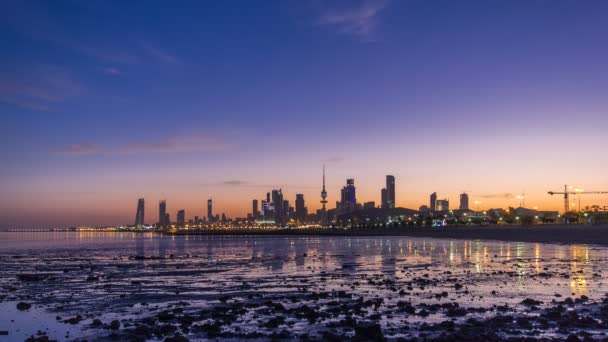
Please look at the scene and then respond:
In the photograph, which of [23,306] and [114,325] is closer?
[114,325]

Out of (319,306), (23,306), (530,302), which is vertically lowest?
(23,306)

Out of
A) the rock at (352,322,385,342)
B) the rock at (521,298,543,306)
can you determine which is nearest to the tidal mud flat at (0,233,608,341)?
the rock at (352,322,385,342)

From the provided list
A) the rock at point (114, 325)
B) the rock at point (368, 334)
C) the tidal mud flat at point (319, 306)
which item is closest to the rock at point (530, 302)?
the tidal mud flat at point (319, 306)

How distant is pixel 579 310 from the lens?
21.0 metres

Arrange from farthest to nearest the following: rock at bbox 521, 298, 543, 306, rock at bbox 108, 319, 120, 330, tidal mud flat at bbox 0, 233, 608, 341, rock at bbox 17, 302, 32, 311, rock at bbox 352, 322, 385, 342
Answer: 1. rock at bbox 17, 302, 32, 311
2. rock at bbox 521, 298, 543, 306
3. rock at bbox 108, 319, 120, 330
4. tidal mud flat at bbox 0, 233, 608, 341
5. rock at bbox 352, 322, 385, 342

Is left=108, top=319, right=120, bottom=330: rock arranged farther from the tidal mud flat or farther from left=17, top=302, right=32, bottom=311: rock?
left=17, top=302, right=32, bottom=311: rock

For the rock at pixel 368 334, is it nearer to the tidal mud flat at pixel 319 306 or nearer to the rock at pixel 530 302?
the tidal mud flat at pixel 319 306

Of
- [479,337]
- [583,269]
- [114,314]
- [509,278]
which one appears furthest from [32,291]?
[583,269]

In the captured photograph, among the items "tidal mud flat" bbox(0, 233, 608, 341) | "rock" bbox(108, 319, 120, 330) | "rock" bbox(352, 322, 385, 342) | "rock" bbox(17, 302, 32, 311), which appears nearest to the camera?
"rock" bbox(352, 322, 385, 342)

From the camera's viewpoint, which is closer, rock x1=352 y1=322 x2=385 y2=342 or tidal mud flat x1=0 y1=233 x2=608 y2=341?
rock x1=352 y1=322 x2=385 y2=342

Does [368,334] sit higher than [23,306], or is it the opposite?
[368,334]

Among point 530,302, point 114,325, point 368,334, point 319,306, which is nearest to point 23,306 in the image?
point 114,325

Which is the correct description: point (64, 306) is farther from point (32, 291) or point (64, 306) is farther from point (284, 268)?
point (284, 268)

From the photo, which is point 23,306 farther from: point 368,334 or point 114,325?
point 368,334
